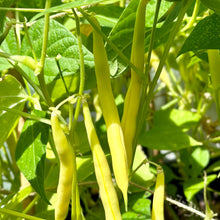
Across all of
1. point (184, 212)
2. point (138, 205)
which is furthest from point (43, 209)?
point (184, 212)

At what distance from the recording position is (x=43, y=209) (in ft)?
2.05

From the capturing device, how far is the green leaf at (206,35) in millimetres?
400

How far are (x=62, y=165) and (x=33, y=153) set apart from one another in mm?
103

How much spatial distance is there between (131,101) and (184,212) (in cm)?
58

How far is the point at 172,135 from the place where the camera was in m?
0.73

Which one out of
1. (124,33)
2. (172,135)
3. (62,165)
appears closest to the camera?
(62,165)

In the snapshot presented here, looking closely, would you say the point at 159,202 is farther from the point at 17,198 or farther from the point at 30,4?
the point at 30,4

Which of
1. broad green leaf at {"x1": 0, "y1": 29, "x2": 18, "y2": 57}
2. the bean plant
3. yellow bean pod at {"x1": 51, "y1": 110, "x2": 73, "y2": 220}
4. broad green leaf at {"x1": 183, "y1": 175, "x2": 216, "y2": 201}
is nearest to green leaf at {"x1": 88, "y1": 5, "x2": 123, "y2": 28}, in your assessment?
the bean plant

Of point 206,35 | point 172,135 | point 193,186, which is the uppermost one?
point 206,35

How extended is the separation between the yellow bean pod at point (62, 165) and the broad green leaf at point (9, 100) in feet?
0.50

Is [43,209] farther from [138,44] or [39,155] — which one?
[138,44]

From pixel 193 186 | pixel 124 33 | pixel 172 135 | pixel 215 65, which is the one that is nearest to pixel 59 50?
pixel 124 33

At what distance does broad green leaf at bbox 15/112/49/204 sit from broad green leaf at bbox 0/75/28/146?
0.10 ft

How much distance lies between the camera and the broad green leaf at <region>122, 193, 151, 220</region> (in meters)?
0.57
